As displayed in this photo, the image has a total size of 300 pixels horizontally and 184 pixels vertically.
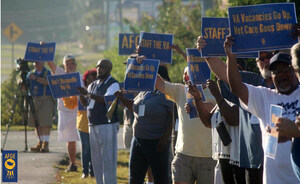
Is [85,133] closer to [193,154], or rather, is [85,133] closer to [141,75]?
[141,75]

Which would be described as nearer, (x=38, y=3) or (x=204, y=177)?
(x=204, y=177)

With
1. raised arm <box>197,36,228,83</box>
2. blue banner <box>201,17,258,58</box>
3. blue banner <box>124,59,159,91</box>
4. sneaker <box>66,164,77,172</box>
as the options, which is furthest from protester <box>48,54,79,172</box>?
raised arm <box>197,36,228,83</box>

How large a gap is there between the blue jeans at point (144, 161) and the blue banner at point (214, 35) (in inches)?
86.6

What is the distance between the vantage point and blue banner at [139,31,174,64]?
8.70 m

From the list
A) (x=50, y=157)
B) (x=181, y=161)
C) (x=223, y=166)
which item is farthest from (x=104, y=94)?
(x=50, y=157)

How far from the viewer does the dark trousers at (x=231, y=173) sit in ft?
22.5

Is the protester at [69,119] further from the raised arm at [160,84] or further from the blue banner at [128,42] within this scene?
the raised arm at [160,84]

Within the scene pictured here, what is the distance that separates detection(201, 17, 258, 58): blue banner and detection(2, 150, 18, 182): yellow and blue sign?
4023mm

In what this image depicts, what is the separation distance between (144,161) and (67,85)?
2.58 metres

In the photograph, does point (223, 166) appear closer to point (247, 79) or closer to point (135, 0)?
point (247, 79)

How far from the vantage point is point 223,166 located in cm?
709

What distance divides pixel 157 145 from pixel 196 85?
1.33 metres

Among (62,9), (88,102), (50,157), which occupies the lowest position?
(50,157)

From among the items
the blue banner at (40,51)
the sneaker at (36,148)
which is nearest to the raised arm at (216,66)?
the blue banner at (40,51)
